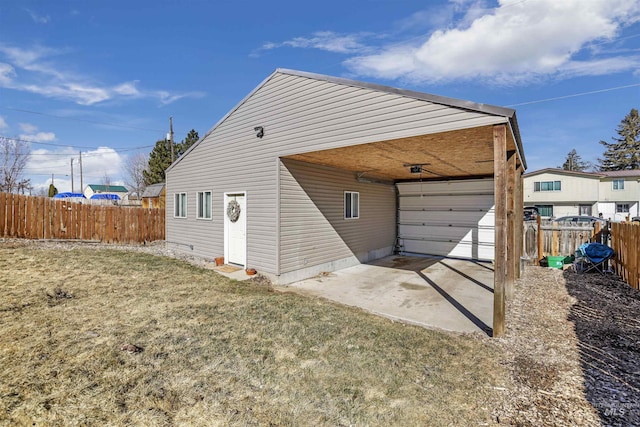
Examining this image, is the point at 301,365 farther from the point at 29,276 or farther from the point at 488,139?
the point at 29,276

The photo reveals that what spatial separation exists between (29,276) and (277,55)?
10.1 metres

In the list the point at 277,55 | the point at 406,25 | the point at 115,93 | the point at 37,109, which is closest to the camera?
the point at 406,25

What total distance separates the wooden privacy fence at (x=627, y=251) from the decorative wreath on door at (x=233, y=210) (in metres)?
9.17

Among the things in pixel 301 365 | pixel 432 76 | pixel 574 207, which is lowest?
pixel 301 365

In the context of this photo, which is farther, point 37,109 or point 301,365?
point 37,109

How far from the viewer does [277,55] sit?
11.6 metres

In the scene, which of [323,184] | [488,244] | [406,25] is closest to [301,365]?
[323,184]

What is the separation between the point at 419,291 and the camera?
261 inches

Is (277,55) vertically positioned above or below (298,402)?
above

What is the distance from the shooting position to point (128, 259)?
8.62m

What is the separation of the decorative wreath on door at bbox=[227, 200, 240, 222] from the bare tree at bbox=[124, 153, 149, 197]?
113 ft

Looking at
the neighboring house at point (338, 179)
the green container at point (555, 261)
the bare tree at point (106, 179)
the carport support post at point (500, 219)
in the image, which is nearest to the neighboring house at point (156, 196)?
the neighboring house at point (338, 179)

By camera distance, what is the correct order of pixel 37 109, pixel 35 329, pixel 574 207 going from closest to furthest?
pixel 35 329 < pixel 37 109 < pixel 574 207

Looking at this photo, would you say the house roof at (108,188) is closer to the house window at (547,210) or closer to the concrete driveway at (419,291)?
the concrete driveway at (419,291)
